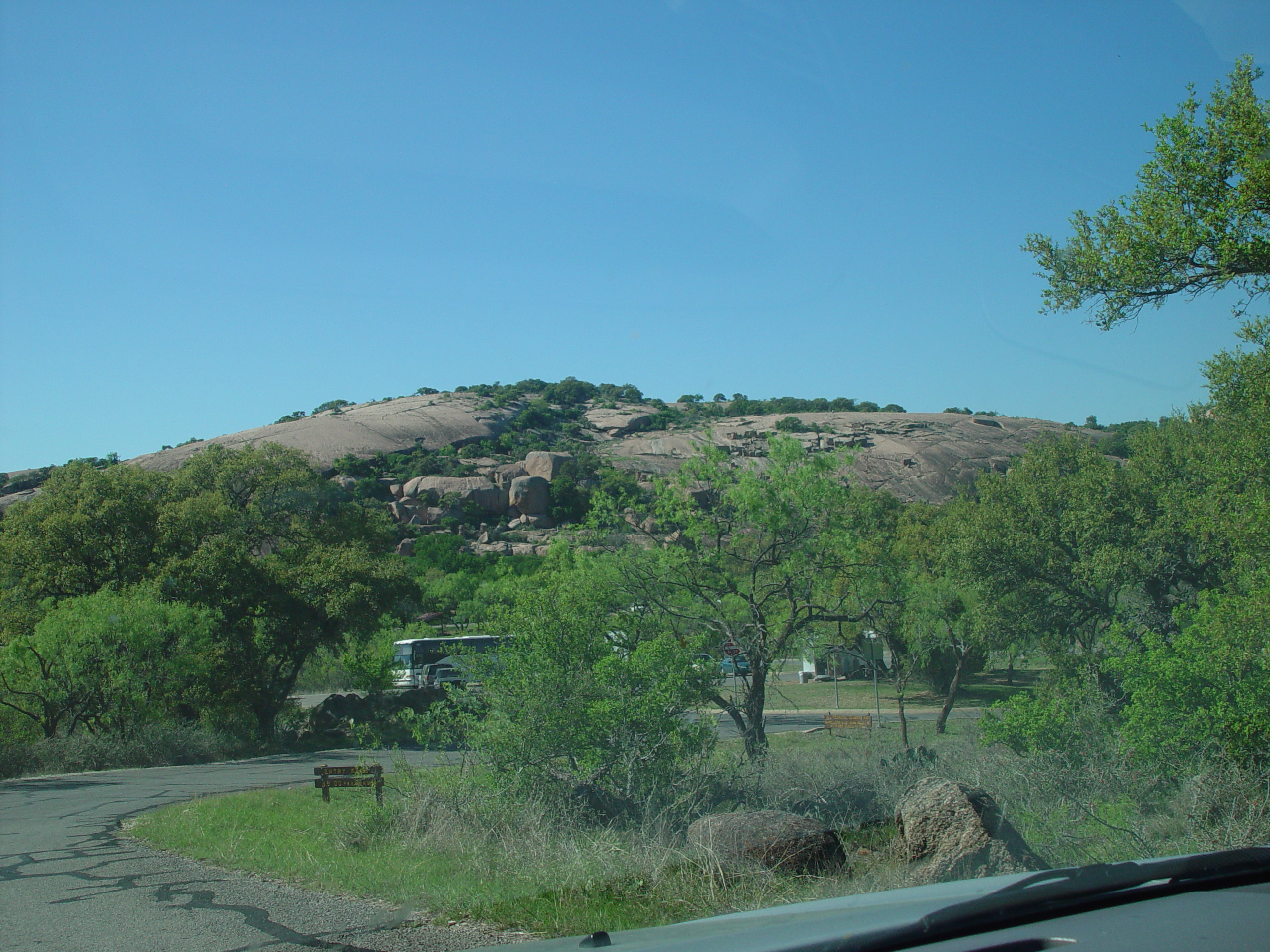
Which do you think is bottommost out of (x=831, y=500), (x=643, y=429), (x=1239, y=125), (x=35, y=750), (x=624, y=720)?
(x=35, y=750)

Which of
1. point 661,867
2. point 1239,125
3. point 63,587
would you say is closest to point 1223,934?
point 661,867

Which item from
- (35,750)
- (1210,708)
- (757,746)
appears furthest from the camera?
(35,750)

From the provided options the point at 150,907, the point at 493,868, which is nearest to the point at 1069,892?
the point at 493,868

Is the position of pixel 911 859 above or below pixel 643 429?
below

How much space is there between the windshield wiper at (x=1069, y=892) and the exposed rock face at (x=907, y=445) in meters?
48.1

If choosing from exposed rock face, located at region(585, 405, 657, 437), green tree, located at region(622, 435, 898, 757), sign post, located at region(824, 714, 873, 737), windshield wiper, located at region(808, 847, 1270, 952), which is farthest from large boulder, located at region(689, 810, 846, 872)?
exposed rock face, located at region(585, 405, 657, 437)

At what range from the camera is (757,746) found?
40.6 ft

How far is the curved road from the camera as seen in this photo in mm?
5883

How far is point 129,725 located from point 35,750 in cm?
254

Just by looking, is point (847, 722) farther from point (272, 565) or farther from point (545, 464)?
point (545, 464)

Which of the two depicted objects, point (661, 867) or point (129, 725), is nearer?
point (661, 867)

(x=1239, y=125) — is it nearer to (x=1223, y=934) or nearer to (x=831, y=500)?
(x=831, y=500)

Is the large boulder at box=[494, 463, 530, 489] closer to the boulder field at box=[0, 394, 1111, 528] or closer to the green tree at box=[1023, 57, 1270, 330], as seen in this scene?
the boulder field at box=[0, 394, 1111, 528]

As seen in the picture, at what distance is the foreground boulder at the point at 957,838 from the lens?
21.2 feet
